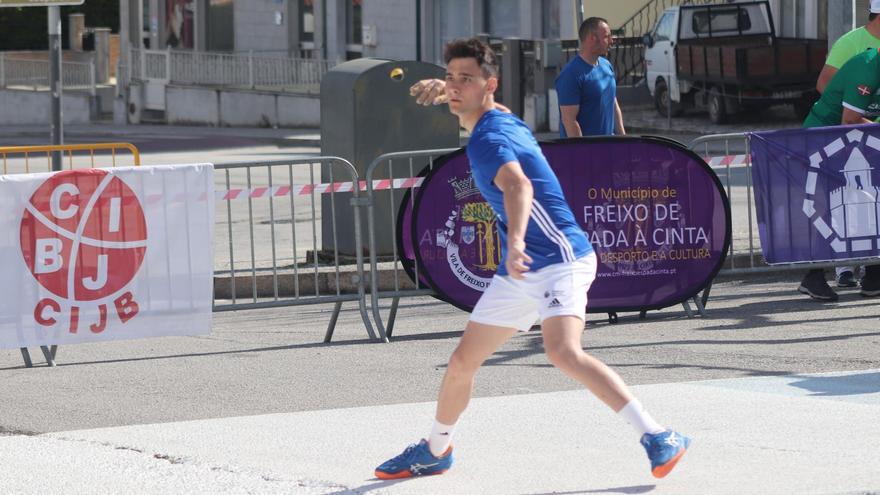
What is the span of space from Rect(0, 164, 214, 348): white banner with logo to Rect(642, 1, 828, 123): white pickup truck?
17984mm

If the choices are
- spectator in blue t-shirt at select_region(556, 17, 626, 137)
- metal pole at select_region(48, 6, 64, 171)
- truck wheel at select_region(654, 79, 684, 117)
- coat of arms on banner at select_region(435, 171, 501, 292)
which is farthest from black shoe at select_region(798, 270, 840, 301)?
truck wheel at select_region(654, 79, 684, 117)

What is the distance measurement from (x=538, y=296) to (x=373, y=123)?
294 inches

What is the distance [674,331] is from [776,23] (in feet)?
73.7

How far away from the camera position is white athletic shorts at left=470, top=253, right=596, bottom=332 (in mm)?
5406

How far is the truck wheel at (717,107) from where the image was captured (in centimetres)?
2689

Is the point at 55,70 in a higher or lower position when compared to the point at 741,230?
higher

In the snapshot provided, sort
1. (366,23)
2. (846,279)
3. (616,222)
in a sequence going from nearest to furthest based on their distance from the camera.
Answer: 1. (616,222)
2. (846,279)
3. (366,23)

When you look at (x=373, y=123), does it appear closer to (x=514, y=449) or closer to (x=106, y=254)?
(x=106, y=254)

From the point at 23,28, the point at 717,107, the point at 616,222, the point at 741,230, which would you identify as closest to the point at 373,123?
the point at 741,230

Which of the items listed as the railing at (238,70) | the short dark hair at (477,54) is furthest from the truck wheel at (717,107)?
the short dark hair at (477,54)

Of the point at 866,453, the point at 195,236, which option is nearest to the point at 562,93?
the point at 195,236

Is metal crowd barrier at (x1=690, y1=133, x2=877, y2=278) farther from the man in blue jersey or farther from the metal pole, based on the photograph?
the metal pole

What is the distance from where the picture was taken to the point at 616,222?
9578 millimetres

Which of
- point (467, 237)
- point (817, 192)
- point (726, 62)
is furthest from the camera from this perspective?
point (726, 62)
